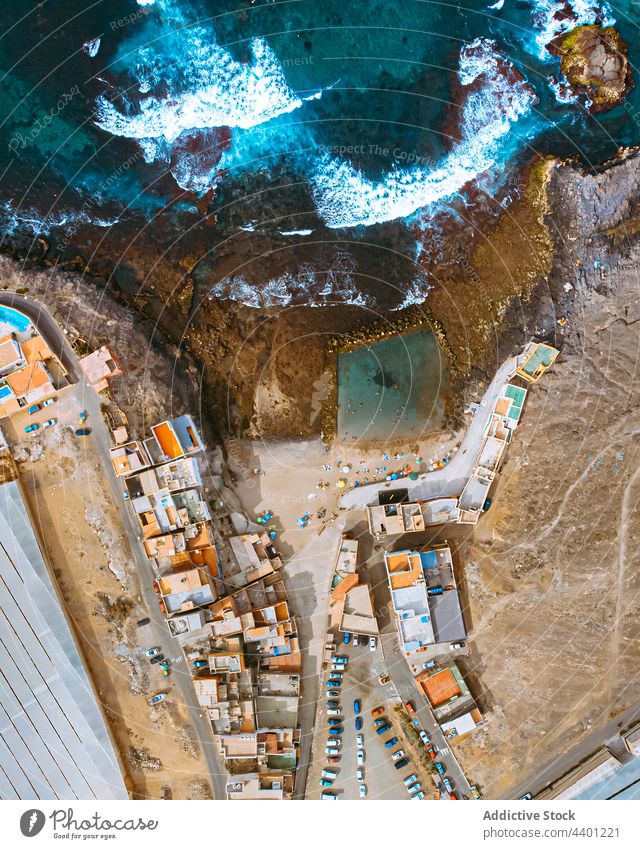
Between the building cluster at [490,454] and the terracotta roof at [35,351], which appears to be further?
the building cluster at [490,454]

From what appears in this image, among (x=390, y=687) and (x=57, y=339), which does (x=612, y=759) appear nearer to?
(x=390, y=687)

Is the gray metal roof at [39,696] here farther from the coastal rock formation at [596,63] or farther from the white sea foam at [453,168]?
the coastal rock formation at [596,63]

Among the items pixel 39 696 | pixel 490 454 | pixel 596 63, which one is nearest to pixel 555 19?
pixel 596 63

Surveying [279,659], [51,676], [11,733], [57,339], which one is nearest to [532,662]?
[279,659]

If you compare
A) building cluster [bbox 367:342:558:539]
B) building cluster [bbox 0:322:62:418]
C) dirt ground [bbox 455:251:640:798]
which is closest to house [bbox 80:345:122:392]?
building cluster [bbox 0:322:62:418]

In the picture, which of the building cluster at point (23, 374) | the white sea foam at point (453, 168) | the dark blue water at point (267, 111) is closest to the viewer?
the building cluster at point (23, 374)

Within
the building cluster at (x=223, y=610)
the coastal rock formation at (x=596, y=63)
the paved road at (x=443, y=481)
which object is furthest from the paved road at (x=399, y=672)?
the coastal rock formation at (x=596, y=63)
